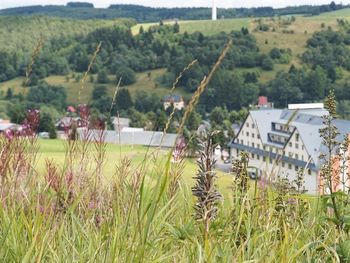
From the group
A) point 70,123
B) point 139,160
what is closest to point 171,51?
point 139,160

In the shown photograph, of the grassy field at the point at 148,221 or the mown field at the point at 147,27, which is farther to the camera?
the mown field at the point at 147,27

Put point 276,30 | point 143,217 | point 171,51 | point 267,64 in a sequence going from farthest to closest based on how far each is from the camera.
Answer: point 276,30
point 171,51
point 267,64
point 143,217

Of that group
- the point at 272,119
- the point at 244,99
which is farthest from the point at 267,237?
the point at 244,99

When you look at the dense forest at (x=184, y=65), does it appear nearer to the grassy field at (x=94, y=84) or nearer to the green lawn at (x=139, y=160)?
the grassy field at (x=94, y=84)

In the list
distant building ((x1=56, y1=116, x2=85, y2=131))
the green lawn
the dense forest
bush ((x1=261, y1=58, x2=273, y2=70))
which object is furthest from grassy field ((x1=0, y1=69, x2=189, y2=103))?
distant building ((x1=56, y1=116, x2=85, y2=131))

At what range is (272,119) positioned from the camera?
199 feet

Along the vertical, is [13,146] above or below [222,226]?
above

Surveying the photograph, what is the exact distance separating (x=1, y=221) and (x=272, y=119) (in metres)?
58.7

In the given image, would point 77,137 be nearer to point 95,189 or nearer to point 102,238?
point 95,189

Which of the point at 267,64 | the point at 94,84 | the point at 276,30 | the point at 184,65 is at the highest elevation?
the point at 276,30

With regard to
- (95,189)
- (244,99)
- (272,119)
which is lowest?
(244,99)

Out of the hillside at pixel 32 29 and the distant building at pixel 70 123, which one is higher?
the distant building at pixel 70 123

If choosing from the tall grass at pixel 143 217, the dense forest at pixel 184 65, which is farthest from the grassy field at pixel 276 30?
the tall grass at pixel 143 217

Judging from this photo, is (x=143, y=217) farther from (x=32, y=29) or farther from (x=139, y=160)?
(x=32, y=29)
